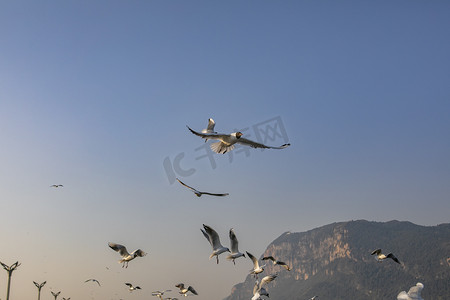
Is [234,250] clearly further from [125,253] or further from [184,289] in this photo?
[184,289]

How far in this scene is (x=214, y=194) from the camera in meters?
15.3

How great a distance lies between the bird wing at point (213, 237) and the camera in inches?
755

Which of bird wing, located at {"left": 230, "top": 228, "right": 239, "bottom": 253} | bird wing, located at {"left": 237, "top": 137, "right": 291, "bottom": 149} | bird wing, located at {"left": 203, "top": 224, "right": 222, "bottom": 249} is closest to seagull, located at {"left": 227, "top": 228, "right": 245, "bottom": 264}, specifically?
bird wing, located at {"left": 230, "top": 228, "right": 239, "bottom": 253}

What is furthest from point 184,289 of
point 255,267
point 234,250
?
point 234,250

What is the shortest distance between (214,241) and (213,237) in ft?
1.16

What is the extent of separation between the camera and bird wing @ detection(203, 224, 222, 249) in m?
19.2

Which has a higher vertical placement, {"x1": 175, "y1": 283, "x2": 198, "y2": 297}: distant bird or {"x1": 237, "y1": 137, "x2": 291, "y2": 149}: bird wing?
{"x1": 237, "y1": 137, "x2": 291, "y2": 149}: bird wing

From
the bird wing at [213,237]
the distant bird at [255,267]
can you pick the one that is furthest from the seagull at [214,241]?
the distant bird at [255,267]

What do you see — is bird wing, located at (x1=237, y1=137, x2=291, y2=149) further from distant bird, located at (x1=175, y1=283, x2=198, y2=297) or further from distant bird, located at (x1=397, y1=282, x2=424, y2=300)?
distant bird, located at (x1=175, y1=283, x2=198, y2=297)

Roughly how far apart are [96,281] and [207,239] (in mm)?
26430

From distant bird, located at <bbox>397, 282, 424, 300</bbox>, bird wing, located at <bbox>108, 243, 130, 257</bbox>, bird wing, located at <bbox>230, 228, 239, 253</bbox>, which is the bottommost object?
distant bird, located at <bbox>397, 282, 424, 300</bbox>

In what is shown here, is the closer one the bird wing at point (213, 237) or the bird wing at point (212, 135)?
the bird wing at point (212, 135)

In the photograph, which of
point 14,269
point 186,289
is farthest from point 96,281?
point 14,269

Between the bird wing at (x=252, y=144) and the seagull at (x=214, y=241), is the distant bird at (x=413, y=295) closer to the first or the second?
the bird wing at (x=252, y=144)
